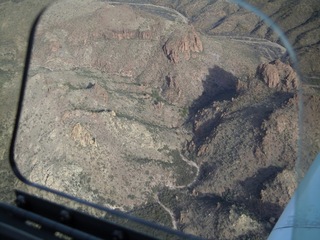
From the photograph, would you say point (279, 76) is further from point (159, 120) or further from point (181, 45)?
point (181, 45)

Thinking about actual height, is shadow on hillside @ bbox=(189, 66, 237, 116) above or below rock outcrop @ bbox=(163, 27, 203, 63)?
below

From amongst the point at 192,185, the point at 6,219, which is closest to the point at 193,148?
the point at 192,185

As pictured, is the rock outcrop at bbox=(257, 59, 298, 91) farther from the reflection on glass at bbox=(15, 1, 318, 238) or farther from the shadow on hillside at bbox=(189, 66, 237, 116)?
the shadow on hillside at bbox=(189, 66, 237, 116)

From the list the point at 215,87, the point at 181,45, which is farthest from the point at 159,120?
the point at 181,45

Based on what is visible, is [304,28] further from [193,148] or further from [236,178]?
[236,178]

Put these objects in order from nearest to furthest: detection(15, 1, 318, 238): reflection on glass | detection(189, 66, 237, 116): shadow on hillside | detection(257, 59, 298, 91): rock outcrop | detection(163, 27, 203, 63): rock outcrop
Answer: detection(15, 1, 318, 238): reflection on glass < detection(257, 59, 298, 91): rock outcrop < detection(189, 66, 237, 116): shadow on hillside < detection(163, 27, 203, 63): rock outcrop

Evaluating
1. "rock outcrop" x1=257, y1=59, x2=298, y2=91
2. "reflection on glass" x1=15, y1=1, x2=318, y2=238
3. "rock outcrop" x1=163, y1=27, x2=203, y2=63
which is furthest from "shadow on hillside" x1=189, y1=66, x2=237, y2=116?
"rock outcrop" x1=257, y1=59, x2=298, y2=91

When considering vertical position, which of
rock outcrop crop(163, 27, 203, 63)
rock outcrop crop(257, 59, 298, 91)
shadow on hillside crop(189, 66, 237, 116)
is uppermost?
rock outcrop crop(257, 59, 298, 91)
